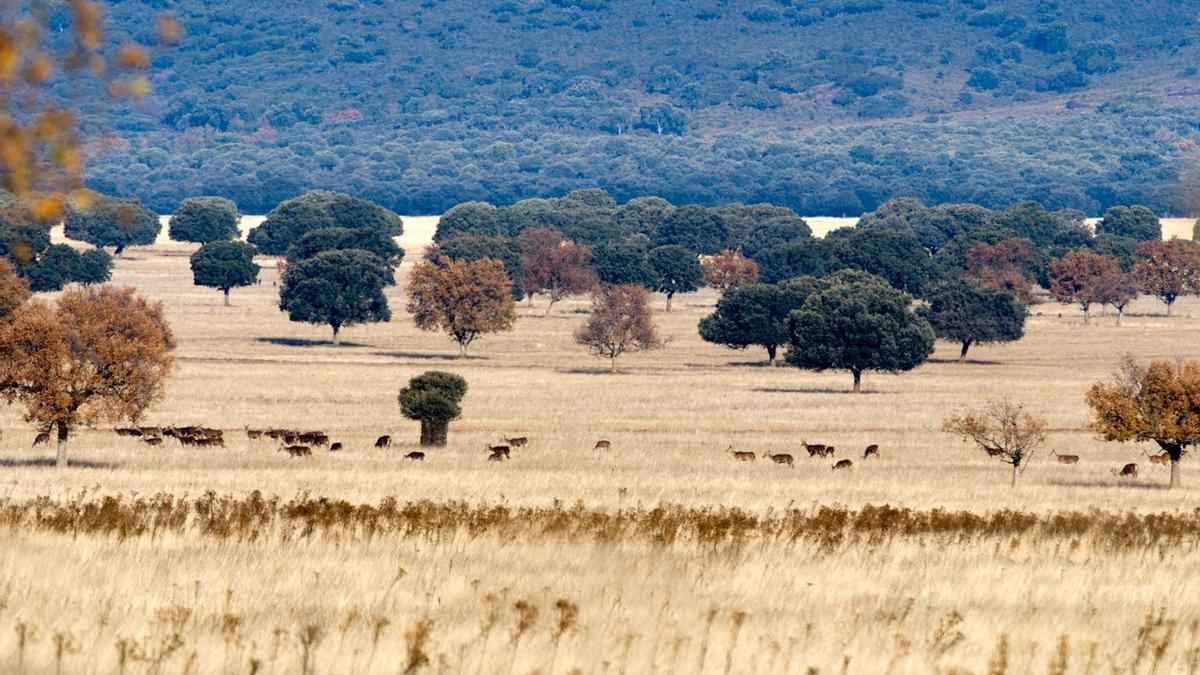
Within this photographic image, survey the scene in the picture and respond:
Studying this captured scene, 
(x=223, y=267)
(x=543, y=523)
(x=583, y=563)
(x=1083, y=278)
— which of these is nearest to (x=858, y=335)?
A: (x=1083, y=278)

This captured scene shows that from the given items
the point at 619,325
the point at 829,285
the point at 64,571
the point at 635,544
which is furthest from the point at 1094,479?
the point at 829,285

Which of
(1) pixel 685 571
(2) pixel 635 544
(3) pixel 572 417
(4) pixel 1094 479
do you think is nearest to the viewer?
(1) pixel 685 571

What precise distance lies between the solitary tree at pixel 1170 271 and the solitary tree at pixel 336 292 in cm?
8182

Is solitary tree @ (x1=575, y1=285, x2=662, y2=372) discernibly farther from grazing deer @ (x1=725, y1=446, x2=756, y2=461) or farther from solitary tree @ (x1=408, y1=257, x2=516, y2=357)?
grazing deer @ (x1=725, y1=446, x2=756, y2=461)

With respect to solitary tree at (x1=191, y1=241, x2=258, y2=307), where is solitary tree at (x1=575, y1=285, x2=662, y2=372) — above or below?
below

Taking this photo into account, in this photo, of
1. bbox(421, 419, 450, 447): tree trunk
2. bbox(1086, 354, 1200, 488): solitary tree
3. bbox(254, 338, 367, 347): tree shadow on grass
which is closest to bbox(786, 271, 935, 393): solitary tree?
bbox(254, 338, 367, 347): tree shadow on grass

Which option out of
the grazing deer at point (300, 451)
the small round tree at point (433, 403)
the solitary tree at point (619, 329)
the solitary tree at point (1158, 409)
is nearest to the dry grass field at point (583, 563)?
the small round tree at point (433, 403)

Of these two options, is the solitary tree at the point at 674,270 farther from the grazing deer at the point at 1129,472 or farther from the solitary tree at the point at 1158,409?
the solitary tree at the point at 1158,409

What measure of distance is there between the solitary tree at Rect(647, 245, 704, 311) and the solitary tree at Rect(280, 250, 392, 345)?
49.8 meters

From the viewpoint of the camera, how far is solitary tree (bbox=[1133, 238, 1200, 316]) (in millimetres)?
170250

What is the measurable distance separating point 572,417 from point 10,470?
35149 mm

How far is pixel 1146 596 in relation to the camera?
73.3ft

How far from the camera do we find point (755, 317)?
4786 inches

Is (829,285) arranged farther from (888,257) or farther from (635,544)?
(635,544)
